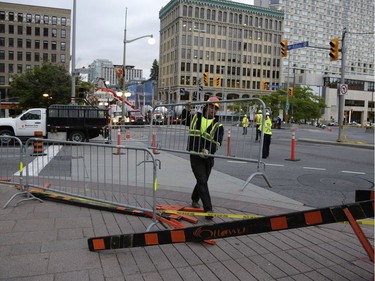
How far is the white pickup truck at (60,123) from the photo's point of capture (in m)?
19.2

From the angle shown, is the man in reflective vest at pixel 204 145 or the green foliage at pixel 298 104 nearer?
the man in reflective vest at pixel 204 145

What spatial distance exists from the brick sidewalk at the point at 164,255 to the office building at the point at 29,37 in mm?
81522

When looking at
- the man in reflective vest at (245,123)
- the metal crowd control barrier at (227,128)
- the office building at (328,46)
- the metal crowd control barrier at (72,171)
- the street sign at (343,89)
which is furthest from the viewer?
the office building at (328,46)

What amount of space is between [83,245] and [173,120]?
190 inches

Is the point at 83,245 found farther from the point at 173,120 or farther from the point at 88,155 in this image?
the point at 173,120

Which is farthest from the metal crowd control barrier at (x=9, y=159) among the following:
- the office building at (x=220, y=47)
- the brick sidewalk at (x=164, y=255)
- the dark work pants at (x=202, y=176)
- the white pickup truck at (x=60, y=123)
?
the office building at (x=220, y=47)

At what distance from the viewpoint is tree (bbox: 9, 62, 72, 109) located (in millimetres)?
42438

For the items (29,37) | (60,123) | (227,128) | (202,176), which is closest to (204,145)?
(202,176)

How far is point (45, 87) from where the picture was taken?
42562mm

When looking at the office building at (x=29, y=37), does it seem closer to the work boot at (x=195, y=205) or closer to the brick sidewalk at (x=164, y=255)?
the work boot at (x=195, y=205)

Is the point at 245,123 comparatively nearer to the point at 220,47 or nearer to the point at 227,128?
the point at 227,128

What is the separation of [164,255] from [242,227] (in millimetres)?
1105

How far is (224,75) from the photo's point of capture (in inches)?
4198

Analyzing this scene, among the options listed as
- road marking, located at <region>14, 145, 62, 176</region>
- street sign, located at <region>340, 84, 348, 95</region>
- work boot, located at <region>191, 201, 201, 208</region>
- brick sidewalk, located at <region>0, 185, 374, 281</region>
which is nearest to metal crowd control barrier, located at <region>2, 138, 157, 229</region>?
road marking, located at <region>14, 145, 62, 176</region>
